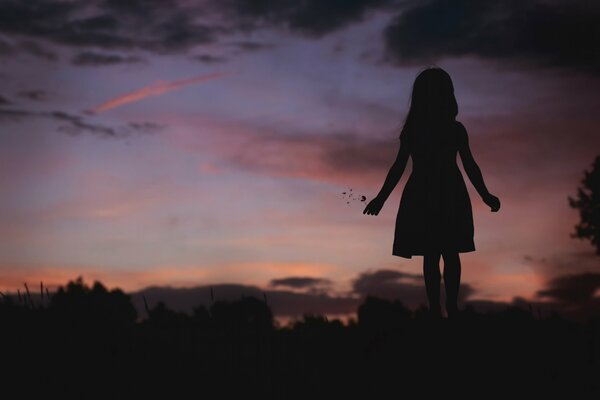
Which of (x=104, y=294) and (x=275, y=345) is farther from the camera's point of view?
(x=104, y=294)

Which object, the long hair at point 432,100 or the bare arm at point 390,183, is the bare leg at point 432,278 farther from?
the long hair at point 432,100

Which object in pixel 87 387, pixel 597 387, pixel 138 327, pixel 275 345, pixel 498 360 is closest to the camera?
pixel 87 387

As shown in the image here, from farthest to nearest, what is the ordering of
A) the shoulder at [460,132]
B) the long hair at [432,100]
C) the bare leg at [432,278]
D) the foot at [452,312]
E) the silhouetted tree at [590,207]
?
the silhouetted tree at [590,207]
the shoulder at [460,132]
the long hair at [432,100]
the bare leg at [432,278]
the foot at [452,312]

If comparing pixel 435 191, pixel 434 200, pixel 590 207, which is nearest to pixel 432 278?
pixel 434 200

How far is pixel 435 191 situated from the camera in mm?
11023

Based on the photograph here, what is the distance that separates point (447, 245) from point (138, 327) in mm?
4455

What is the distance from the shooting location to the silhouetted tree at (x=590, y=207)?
51.7m

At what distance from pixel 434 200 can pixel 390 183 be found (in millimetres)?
754

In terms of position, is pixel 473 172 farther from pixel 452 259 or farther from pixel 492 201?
pixel 452 259

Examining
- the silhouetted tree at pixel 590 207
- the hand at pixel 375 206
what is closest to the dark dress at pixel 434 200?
the hand at pixel 375 206

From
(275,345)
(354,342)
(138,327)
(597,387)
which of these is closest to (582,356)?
(597,387)

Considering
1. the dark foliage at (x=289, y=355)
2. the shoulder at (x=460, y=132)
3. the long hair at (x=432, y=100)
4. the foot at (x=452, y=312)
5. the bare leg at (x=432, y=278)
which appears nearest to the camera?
the dark foliage at (x=289, y=355)

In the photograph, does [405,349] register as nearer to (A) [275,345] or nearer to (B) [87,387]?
(A) [275,345]

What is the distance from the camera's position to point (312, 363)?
950cm
